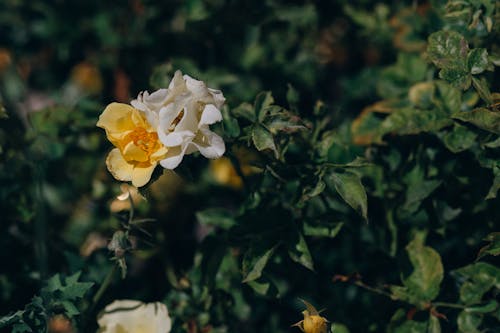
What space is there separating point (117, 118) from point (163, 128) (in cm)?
14

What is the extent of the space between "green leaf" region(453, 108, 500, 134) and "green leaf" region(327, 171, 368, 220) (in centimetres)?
30

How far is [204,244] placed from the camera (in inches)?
66.8

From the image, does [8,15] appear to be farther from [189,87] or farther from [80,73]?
[189,87]

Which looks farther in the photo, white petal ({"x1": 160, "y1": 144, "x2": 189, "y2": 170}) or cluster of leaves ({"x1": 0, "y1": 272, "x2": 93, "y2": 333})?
cluster of leaves ({"x1": 0, "y1": 272, "x2": 93, "y2": 333})

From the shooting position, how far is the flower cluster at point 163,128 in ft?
4.17

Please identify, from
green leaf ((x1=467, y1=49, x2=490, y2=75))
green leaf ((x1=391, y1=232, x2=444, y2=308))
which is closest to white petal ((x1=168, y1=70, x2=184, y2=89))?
green leaf ((x1=467, y1=49, x2=490, y2=75))

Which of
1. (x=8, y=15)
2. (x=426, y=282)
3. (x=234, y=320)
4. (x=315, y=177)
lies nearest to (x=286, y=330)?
(x=234, y=320)

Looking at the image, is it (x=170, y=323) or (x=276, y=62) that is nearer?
(x=170, y=323)

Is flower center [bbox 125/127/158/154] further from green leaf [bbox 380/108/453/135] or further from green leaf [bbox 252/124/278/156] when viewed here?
green leaf [bbox 380/108/453/135]

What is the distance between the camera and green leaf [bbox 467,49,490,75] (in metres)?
1.35

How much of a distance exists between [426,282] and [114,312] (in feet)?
2.72

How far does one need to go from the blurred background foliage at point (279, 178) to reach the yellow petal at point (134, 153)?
88 mm

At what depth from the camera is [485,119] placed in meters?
1.36

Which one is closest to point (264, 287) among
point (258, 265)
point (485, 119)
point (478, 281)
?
point (258, 265)
